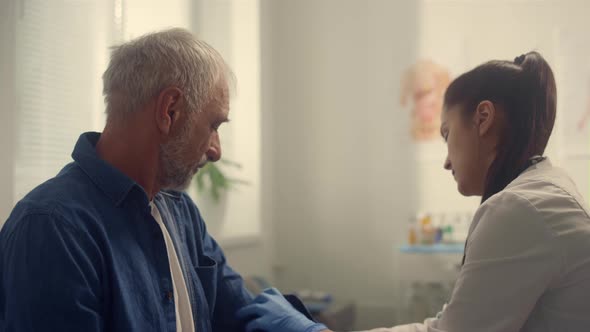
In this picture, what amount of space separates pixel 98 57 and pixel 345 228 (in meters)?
2.17

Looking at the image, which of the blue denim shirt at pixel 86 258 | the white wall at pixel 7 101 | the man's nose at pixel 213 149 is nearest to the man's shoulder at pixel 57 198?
the blue denim shirt at pixel 86 258

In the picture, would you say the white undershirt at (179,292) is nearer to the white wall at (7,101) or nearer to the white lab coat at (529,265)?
the white lab coat at (529,265)

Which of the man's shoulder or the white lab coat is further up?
the man's shoulder

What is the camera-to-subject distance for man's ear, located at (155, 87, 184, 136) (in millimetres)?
1107

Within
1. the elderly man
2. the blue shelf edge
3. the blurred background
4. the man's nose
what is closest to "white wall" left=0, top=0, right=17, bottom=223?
the elderly man

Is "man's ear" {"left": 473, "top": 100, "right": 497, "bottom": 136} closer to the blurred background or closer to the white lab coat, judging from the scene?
the white lab coat

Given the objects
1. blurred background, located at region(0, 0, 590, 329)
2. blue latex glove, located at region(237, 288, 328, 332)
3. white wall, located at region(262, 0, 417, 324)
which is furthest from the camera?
white wall, located at region(262, 0, 417, 324)

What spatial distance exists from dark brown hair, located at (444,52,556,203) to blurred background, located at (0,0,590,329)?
1746 mm

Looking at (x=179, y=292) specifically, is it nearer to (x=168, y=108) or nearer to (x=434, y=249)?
(x=168, y=108)

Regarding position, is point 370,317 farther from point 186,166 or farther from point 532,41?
point 186,166

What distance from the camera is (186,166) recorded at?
1.19 metres

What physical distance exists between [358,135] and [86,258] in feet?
9.58

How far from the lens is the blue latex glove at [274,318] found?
1.33 meters

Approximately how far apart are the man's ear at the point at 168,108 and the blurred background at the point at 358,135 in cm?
167
